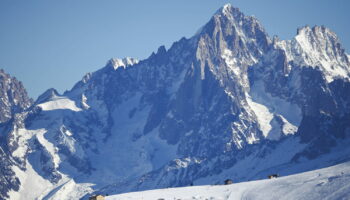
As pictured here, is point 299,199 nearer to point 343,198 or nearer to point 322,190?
point 322,190

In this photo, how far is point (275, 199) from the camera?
199875 millimetres

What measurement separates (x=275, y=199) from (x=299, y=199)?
9.02 metres

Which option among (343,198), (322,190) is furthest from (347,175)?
(343,198)

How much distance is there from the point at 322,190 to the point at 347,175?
8182mm

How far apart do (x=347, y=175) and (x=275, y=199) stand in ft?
53.2

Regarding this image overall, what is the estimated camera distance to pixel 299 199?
192 metres

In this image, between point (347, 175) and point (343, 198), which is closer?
point (343, 198)

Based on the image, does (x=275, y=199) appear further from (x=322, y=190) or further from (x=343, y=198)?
(x=343, y=198)

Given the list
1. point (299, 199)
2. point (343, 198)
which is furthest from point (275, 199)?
point (343, 198)

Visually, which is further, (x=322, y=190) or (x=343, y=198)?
(x=322, y=190)

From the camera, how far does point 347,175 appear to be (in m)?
196

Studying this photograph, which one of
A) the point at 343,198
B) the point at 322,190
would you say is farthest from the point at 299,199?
the point at 343,198

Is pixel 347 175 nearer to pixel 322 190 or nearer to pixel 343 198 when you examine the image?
pixel 322 190

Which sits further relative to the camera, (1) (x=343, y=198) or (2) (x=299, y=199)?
(2) (x=299, y=199)
